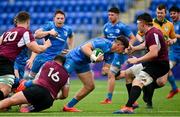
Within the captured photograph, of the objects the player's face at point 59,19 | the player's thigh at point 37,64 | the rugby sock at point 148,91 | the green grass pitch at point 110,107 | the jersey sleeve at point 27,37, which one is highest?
the player's face at point 59,19

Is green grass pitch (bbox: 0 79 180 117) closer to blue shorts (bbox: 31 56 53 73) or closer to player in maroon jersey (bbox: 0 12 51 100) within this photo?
player in maroon jersey (bbox: 0 12 51 100)

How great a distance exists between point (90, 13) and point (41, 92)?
18.7 metres

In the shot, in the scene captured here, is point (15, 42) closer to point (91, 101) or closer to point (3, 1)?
point (91, 101)

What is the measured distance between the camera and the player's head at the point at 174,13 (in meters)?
17.4

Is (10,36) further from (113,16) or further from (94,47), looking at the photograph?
(113,16)

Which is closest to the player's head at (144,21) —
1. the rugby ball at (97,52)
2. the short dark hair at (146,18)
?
the short dark hair at (146,18)

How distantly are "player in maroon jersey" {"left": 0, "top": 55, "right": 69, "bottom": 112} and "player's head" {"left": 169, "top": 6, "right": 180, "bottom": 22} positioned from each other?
6124 millimetres

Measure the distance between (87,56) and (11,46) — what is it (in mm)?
1583

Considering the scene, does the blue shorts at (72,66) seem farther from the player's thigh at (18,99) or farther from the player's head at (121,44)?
the player's thigh at (18,99)

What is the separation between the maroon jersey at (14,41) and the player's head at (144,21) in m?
2.21

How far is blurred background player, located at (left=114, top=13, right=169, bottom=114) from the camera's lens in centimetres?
1214

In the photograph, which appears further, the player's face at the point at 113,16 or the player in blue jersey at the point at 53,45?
the player's face at the point at 113,16

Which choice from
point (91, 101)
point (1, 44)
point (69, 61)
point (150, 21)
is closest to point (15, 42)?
point (1, 44)

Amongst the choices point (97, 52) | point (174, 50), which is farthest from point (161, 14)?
point (97, 52)
